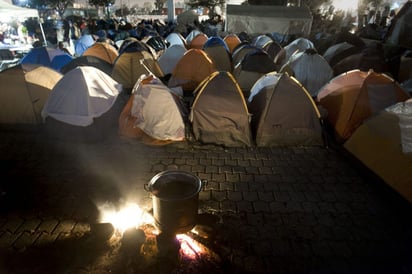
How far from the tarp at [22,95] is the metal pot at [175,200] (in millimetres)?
5903

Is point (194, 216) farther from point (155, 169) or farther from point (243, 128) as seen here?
point (243, 128)

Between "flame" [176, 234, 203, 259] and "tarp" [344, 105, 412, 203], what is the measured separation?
399cm

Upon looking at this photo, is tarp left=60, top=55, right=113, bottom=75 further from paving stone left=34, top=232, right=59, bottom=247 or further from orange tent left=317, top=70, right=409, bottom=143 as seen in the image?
orange tent left=317, top=70, right=409, bottom=143

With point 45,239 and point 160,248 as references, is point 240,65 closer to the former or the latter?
point 160,248

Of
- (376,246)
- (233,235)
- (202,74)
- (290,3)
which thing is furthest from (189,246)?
(290,3)

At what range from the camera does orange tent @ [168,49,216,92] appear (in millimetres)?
11852

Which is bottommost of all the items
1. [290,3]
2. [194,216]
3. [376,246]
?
[376,246]

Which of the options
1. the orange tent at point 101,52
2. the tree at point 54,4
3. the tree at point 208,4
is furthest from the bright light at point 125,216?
the tree at point 208,4

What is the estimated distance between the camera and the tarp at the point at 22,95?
7.83 m

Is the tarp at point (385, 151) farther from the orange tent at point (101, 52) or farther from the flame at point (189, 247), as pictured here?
the orange tent at point (101, 52)

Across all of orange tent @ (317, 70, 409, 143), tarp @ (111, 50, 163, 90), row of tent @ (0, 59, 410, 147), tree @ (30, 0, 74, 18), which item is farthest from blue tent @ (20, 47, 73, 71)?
tree @ (30, 0, 74, 18)

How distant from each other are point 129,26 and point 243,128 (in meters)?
30.2

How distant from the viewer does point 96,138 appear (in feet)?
24.8

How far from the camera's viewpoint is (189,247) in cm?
421
